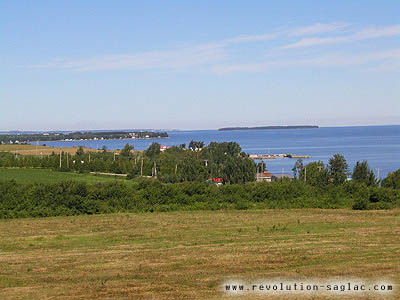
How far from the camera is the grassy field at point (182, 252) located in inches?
437

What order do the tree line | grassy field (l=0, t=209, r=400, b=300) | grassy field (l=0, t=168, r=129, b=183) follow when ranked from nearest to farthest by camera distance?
grassy field (l=0, t=209, r=400, b=300), the tree line, grassy field (l=0, t=168, r=129, b=183)

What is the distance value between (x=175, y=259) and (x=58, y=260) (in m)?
3.42

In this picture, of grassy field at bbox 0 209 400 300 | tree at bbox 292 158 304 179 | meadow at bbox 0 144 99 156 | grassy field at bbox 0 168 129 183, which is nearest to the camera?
grassy field at bbox 0 209 400 300

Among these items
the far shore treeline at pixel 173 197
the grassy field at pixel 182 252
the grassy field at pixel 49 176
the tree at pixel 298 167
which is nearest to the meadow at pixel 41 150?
the grassy field at pixel 49 176

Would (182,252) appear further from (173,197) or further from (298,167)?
(298,167)

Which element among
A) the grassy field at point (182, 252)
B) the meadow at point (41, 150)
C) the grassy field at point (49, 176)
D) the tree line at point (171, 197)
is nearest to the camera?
the grassy field at point (182, 252)

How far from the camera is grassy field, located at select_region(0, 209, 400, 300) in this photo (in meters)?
11.1

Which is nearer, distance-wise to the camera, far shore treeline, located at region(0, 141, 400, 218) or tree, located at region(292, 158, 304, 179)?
far shore treeline, located at region(0, 141, 400, 218)

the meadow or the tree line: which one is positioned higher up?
the meadow

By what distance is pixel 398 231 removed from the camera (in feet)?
61.3

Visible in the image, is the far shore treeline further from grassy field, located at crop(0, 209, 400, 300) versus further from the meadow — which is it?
the meadow

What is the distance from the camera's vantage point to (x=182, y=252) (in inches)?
597

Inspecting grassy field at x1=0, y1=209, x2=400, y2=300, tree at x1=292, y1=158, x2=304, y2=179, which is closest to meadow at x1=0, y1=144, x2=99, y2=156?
tree at x1=292, y1=158, x2=304, y2=179

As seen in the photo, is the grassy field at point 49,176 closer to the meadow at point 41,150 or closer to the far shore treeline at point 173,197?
the meadow at point 41,150
